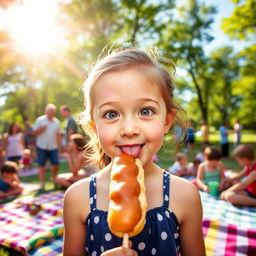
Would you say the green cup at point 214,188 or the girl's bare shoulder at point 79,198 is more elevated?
the girl's bare shoulder at point 79,198

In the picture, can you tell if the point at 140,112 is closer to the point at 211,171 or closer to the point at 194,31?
the point at 211,171

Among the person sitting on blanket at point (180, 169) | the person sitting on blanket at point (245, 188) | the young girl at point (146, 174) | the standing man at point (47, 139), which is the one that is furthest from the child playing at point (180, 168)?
the young girl at point (146, 174)

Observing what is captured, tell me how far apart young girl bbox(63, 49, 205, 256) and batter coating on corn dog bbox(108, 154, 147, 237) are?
0.53 ft

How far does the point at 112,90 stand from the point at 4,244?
3228mm

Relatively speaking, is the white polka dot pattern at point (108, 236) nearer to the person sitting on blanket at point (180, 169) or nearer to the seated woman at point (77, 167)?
the seated woman at point (77, 167)

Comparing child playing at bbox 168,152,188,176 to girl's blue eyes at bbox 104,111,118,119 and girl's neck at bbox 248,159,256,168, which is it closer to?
girl's neck at bbox 248,159,256,168

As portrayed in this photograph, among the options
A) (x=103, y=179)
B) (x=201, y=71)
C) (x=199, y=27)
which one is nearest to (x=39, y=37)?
(x=199, y=27)

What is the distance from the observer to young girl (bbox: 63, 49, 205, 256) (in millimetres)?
1572

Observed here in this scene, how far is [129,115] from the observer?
1.55 meters

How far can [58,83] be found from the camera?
33.1 m

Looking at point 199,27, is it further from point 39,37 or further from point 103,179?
point 103,179

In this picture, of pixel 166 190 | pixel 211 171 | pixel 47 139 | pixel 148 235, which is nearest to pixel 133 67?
pixel 166 190

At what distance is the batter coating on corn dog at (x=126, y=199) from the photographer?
1263 mm

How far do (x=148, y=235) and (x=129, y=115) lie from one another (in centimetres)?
85
